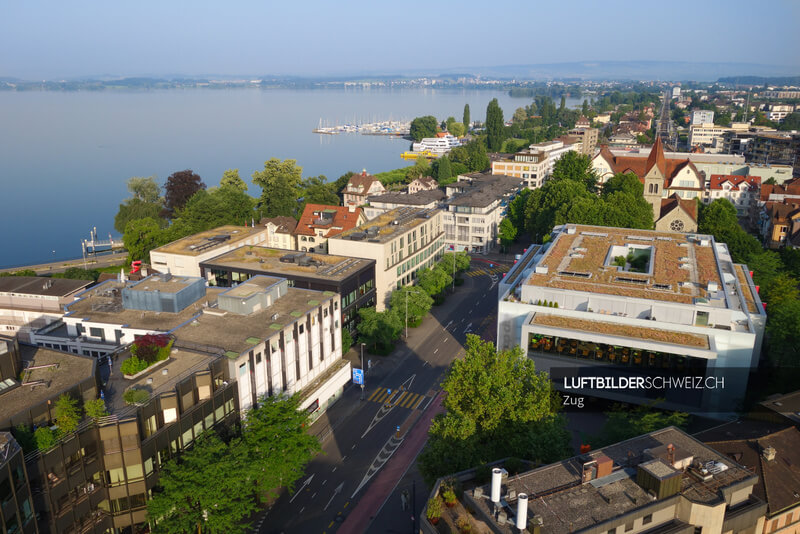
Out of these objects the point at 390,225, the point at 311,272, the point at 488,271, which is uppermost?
the point at 390,225

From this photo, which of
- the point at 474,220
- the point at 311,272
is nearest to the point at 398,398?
the point at 311,272

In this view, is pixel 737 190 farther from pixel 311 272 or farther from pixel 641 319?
pixel 311 272

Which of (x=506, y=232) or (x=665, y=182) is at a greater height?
(x=665, y=182)

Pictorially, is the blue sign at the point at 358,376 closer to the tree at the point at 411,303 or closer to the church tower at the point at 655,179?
the tree at the point at 411,303

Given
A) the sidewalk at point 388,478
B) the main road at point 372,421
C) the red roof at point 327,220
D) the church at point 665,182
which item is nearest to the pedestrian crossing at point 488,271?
the main road at point 372,421

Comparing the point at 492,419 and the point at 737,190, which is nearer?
the point at 492,419

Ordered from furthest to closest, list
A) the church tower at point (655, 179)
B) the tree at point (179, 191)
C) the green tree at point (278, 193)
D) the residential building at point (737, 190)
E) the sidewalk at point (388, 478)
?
1. the residential building at point (737, 190)
2. the tree at point (179, 191)
3. the green tree at point (278, 193)
4. the church tower at point (655, 179)
5. the sidewalk at point (388, 478)
